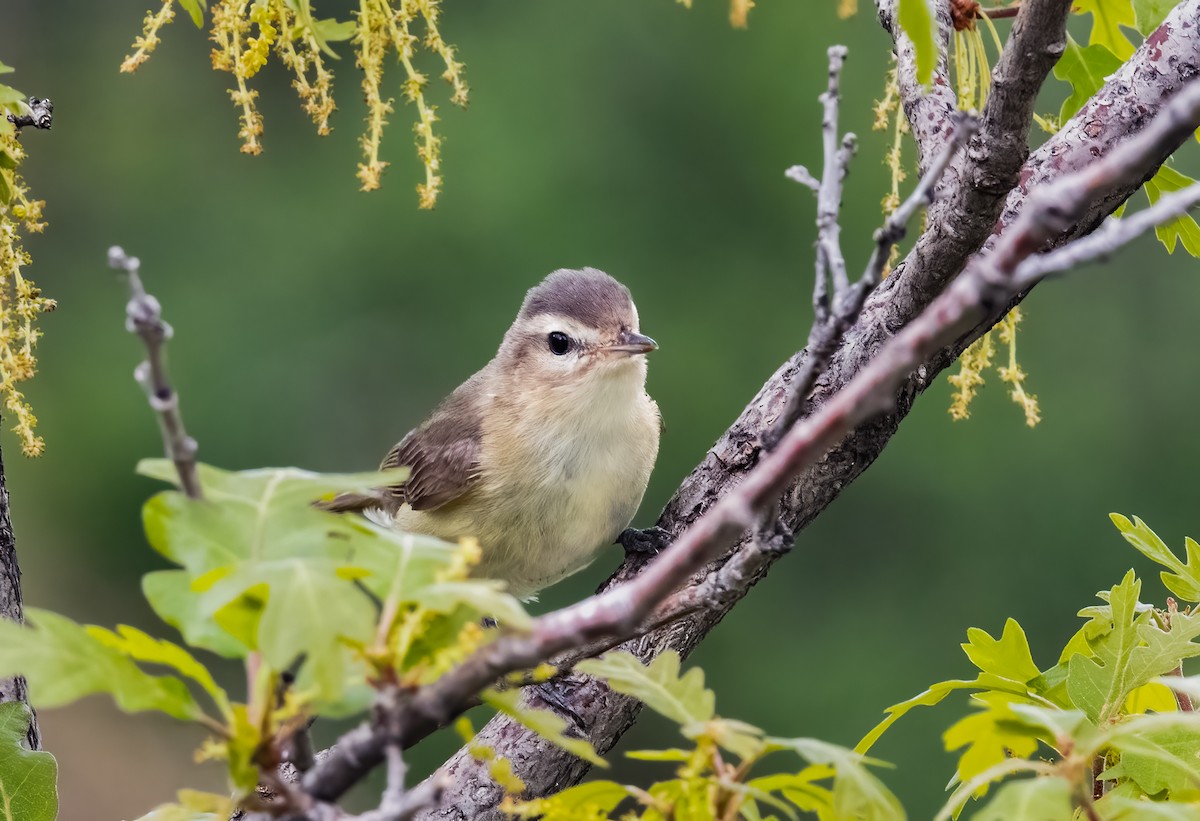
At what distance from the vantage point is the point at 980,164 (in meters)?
1.62

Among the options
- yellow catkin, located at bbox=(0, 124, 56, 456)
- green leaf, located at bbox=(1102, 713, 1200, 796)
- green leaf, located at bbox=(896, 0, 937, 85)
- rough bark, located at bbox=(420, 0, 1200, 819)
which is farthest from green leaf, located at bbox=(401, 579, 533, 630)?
rough bark, located at bbox=(420, 0, 1200, 819)

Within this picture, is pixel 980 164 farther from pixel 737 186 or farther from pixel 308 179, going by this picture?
pixel 308 179

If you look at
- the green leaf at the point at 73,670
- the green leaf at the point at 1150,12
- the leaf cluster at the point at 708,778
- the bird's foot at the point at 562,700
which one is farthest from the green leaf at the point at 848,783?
the green leaf at the point at 1150,12

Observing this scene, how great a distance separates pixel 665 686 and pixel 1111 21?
137 centimetres

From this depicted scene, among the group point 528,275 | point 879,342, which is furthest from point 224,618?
point 528,275

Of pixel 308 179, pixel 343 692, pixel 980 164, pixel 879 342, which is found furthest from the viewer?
pixel 308 179

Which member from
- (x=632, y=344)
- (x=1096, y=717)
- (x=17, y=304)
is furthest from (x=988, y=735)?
(x=632, y=344)

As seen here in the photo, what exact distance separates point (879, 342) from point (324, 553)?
1.24 m

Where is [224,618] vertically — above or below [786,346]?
below

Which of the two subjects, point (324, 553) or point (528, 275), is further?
point (528, 275)

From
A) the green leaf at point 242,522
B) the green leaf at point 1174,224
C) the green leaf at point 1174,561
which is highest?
the green leaf at point 1174,224

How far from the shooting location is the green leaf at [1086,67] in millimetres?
1903

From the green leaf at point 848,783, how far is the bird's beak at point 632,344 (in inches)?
67.9

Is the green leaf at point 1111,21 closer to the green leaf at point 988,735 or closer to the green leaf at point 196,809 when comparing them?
the green leaf at point 988,735
